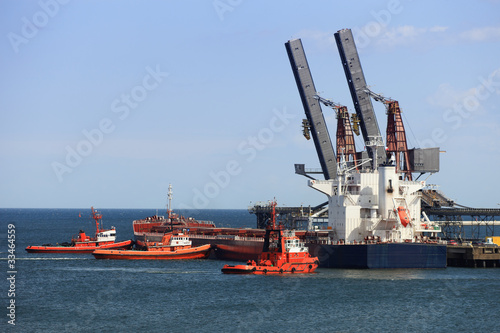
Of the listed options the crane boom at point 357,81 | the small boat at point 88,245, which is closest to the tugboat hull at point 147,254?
the small boat at point 88,245

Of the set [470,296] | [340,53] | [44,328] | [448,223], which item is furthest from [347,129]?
[44,328]

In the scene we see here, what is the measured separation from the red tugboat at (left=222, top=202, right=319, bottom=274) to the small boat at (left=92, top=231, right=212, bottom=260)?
17640mm

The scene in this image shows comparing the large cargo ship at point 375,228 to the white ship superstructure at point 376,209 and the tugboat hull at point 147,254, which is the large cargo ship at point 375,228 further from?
the tugboat hull at point 147,254

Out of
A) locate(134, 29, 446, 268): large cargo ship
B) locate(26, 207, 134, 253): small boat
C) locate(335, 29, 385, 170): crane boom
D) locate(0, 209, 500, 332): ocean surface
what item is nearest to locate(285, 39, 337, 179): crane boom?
locate(134, 29, 446, 268): large cargo ship

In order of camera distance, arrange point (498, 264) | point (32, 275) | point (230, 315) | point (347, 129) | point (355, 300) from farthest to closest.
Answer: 1. point (347, 129)
2. point (498, 264)
3. point (32, 275)
4. point (355, 300)
5. point (230, 315)

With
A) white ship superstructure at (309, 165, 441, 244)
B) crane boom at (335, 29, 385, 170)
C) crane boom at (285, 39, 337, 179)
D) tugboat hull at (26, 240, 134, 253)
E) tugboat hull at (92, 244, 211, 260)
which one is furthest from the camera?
tugboat hull at (26, 240, 134, 253)

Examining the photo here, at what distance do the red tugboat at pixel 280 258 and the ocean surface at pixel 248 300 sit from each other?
98 centimetres

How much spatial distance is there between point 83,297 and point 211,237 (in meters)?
33.5

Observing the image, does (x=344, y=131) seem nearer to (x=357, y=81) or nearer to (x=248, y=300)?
(x=357, y=81)

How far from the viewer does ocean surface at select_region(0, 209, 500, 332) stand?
44.8 meters

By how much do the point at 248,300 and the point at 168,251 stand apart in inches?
1176

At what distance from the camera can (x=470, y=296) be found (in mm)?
54125

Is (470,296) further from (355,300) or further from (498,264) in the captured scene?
(498,264)

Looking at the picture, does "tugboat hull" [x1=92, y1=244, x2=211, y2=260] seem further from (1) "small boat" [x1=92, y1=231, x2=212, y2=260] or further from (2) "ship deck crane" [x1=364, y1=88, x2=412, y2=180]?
(2) "ship deck crane" [x1=364, y1=88, x2=412, y2=180]
